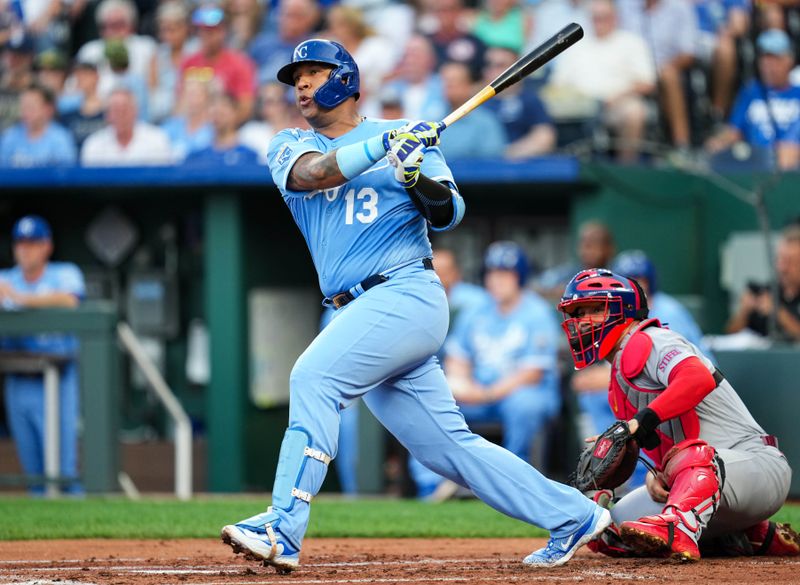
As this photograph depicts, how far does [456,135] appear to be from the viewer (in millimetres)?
10344

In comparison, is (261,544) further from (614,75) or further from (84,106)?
(84,106)

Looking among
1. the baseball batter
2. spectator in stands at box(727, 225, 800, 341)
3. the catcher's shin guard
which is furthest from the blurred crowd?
the baseball batter

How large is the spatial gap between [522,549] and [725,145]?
206 inches

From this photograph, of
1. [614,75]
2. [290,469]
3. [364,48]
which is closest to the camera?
[290,469]

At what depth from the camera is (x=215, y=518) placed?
7.19m

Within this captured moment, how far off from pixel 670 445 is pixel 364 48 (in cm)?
669

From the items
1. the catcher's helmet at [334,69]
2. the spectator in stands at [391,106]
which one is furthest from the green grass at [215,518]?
the spectator in stands at [391,106]

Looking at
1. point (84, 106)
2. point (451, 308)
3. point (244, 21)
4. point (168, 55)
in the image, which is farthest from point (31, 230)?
point (244, 21)

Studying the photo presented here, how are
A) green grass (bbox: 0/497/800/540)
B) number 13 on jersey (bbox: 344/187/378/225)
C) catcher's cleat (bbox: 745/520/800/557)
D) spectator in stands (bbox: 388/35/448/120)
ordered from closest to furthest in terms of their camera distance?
number 13 on jersey (bbox: 344/187/378/225), catcher's cleat (bbox: 745/520/800/557), green grass (bbox: 0/497/800/540), spectator in stands (bbox: 388/35/448/120)

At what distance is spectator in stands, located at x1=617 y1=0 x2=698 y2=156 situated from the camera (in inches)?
407

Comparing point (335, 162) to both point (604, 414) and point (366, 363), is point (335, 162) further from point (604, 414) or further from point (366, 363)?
point (604, 414)

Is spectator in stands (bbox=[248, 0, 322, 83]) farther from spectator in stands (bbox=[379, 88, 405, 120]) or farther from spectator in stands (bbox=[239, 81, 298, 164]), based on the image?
spectator in stands (bbox=[379, 88, 405, 120])

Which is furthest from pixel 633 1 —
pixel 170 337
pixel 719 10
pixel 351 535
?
pixel 351 535

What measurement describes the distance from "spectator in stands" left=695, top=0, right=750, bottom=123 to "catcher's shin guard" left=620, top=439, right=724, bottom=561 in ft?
19.6
